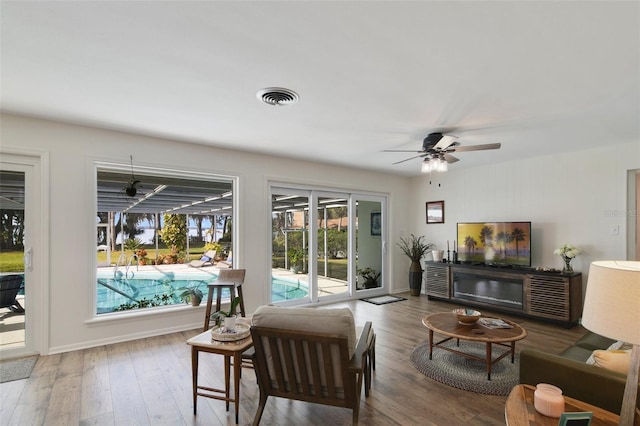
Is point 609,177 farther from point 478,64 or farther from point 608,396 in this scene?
point 608,396

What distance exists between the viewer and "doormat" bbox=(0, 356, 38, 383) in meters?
2.83

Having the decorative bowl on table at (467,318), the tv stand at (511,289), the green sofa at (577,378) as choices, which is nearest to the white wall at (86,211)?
the decorative bowl on table at (467,318)

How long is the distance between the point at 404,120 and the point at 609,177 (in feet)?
10.6

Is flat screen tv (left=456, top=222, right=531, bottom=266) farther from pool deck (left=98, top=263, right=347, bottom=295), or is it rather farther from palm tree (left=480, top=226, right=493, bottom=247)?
pool deck (left=98, top=263, right=347, bottom=295)

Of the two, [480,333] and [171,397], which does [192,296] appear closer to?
[171,397]

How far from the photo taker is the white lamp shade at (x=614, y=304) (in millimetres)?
1103

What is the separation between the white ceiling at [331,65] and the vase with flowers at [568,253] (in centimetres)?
164

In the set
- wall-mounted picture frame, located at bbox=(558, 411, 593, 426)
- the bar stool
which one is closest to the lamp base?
wall-mounted picture frame, located at bbox=(558, 411, 593, 426)

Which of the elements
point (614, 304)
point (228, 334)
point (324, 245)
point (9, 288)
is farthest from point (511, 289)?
point (9, 288)

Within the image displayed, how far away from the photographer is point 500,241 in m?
5.21

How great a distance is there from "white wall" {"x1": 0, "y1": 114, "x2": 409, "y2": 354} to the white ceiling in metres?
0.28

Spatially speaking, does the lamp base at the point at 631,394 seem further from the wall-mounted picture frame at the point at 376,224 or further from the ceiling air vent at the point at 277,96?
the wall-mounted picture frame at the point at 376,224

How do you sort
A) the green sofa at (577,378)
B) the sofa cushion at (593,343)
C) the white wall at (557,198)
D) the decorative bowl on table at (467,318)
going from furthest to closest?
the white wall at (557,198) < the decorative bowl on table at (467,318) < the sofa cushion at (593,343) < the green sofa at (577,378)

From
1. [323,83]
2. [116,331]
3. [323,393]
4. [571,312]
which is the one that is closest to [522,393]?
[323,393]
